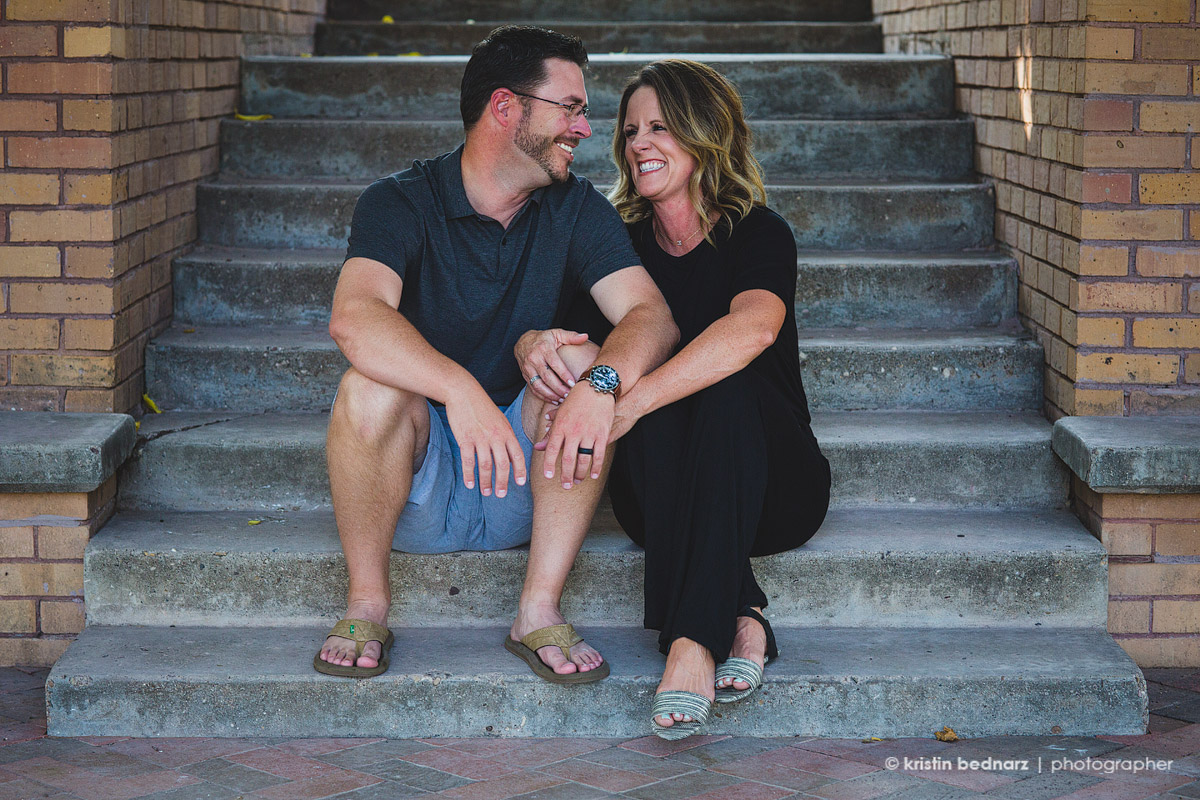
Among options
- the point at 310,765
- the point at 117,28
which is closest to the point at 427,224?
the point at 117,28

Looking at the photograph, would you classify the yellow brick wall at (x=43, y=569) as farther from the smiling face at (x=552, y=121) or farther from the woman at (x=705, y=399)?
the smiling face at (x=552, y=121)

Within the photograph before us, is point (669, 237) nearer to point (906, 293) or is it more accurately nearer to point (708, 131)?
point (708, 131)

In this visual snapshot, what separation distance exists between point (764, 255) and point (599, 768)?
1239 millimetres

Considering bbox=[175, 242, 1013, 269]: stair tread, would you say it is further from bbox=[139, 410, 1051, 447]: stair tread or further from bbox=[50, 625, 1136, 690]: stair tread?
bbox=[50, 625, 1136, 690]: stair tread

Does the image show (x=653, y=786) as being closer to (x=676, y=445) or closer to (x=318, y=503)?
(x=676, y=445)

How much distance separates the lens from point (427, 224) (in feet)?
9.93

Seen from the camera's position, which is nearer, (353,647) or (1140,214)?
(353,647)

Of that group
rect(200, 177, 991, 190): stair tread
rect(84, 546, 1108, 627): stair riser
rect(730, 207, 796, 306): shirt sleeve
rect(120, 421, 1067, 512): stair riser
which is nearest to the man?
rect(84, 546, 1108, 627): stair riser

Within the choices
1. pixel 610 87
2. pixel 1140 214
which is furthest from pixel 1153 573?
pixel 610 87

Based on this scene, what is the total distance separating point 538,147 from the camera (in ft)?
9.88

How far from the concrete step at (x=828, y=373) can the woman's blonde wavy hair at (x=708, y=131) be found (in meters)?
0.71

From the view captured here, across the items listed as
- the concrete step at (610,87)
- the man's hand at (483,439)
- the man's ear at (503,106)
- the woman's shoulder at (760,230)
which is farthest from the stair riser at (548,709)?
the concrete step at (610,87)

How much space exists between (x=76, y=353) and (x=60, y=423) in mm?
220

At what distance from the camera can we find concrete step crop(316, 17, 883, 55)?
592 centimetres
